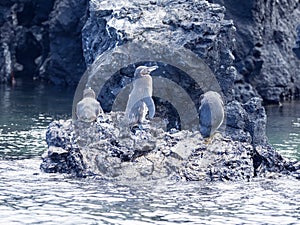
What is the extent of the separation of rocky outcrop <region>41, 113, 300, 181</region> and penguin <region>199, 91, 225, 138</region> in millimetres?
215

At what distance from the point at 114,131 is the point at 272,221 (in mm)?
5424

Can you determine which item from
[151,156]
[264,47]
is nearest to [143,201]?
[151,156]

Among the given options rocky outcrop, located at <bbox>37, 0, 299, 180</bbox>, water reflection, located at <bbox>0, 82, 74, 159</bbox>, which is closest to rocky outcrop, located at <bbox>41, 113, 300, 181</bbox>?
rocky outcrop, located at <bbox>37, 0, 299, 180</bbox>

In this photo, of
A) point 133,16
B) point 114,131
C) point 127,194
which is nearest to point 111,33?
point 133,16

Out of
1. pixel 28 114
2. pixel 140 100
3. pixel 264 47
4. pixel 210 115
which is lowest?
pixel 28 114

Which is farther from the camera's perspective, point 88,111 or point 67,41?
point 67,41

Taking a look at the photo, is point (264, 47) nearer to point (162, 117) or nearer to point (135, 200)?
point (162, 117)

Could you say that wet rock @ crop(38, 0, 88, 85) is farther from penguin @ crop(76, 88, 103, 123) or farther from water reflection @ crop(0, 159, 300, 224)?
water reflection @ crop(0, 159, 300, 224)

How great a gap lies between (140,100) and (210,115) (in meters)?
2.06

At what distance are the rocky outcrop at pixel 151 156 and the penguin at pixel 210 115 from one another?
215 mm

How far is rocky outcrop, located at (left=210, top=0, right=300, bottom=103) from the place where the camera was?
121 ft

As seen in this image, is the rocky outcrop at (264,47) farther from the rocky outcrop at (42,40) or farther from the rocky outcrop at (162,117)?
the rocky outcrop at (42,40)

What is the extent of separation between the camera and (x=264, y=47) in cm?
3788

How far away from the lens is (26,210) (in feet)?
50.9
